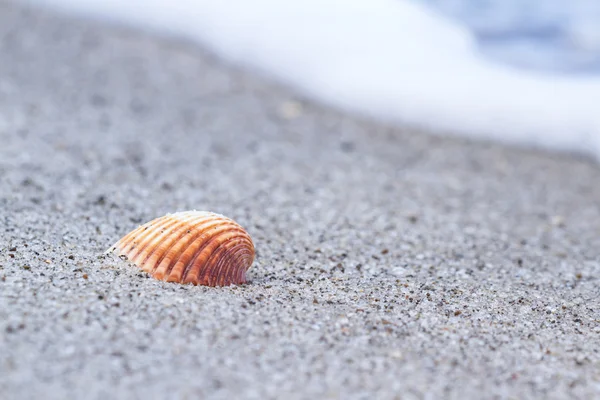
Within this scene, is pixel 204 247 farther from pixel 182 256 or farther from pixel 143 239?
pixel 143 239

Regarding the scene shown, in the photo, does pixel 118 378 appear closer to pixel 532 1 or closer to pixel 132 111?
pixel 132 111

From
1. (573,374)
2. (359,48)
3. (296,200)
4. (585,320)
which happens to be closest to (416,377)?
(573,374)

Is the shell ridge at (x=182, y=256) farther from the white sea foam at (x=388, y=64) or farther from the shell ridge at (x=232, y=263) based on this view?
the white sea foam at (x=388, y=64)

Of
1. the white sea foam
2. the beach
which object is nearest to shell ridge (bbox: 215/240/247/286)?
the beach

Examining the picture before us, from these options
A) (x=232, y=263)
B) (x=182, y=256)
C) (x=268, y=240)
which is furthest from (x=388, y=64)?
(x=182, y=256)

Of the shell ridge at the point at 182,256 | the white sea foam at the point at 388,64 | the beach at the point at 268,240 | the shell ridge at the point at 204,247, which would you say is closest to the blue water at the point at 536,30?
the white sea foam at the point at 388,64

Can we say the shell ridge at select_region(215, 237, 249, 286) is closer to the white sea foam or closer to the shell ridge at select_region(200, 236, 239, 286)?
the shell ridge at select_region(200, 236, 239, 286)
